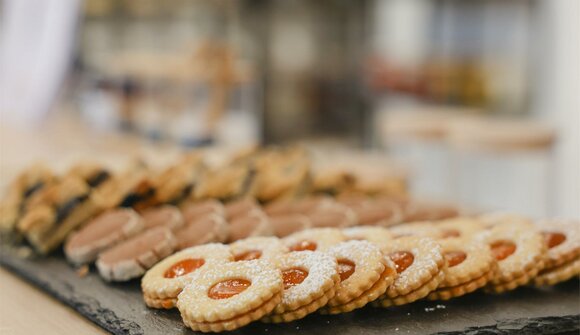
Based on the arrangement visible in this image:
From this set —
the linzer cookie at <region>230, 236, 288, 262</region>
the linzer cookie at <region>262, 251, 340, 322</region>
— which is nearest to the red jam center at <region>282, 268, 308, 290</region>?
the linzer cookie at <region>262, 251, 340, 322</region>

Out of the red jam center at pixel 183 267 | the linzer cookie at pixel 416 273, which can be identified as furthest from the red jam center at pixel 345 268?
the red jam center at pixel 183 267

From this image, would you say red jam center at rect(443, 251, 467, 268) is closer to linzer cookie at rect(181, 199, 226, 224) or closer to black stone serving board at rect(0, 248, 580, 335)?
black stone serving board at rect(0, 248, 580, 335)

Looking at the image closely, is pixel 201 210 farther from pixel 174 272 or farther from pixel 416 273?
pixel 416 273

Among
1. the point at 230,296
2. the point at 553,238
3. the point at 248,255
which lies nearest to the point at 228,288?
the point at 230,296

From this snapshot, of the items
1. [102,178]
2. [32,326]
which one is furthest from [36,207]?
[32,326]

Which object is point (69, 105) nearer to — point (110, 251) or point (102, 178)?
point (102, 178)
